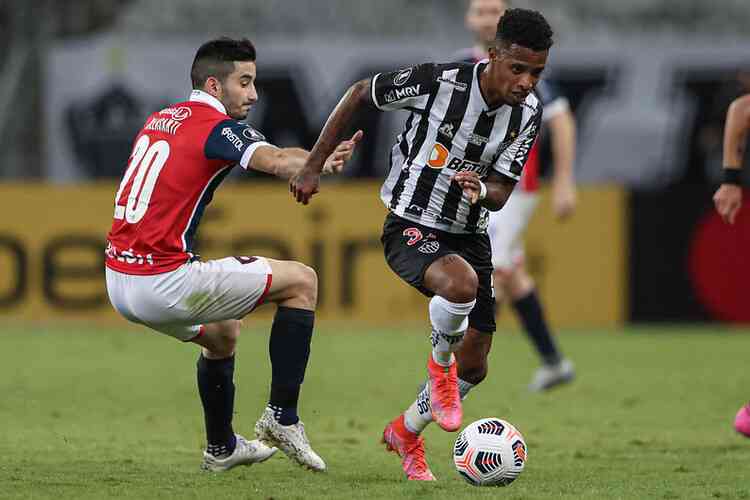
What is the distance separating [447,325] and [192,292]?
42.0 inches

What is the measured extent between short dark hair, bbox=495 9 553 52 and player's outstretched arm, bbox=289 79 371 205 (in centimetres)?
65

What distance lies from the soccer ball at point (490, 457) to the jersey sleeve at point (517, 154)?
113 cm

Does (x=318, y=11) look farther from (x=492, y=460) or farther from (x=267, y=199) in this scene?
(x=492, y=460)

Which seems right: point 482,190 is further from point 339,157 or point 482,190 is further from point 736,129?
point 736,129

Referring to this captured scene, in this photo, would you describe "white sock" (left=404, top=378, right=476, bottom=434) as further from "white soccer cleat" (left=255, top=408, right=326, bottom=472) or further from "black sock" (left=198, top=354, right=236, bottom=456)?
"black sock" (left=198, top=354, right=236, bottom=456)

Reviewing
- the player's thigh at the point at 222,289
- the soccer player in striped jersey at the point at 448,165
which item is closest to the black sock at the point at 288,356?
the player's thigh at the point at 222,289

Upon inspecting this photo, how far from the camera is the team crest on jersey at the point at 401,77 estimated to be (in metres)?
6.26

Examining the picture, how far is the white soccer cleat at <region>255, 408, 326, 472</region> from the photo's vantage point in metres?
6.11

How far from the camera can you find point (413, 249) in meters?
6.23

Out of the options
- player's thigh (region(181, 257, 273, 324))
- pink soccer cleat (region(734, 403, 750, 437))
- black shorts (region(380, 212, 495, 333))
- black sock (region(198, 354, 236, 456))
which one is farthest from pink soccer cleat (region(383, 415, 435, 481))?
pink soccer cleat (region(734, 403, 750, 437))

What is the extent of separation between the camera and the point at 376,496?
18.6ft

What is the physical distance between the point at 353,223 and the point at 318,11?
12.0 feet

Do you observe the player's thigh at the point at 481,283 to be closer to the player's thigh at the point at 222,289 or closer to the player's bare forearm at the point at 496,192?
the player's bare forearm at the point at 496,192

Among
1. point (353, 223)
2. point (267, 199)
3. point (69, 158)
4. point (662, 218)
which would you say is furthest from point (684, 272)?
point (69, 158)
